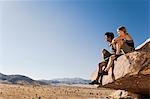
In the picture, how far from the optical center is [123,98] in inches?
690

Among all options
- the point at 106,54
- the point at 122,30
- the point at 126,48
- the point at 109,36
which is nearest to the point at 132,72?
the point at 126,48

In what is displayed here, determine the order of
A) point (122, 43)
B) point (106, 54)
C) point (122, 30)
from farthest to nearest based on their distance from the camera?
point (106, 54) → point (122, 30) → point (122, 43)

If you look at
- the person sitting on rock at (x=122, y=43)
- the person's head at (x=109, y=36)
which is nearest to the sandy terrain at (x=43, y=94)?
the person's head at (x=109, y=36)

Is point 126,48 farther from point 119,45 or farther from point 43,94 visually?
point 43,94

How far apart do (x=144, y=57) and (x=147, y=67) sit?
433 millimetres

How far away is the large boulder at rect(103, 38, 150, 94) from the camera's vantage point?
40.3 feet

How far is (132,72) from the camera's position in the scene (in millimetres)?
12523

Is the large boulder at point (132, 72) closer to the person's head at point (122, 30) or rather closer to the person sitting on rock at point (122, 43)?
the person sitting on rock at point (122, 43)

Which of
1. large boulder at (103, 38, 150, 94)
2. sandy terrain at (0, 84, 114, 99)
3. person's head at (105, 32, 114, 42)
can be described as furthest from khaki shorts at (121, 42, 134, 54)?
sandy terrain at (0, 84, 114, 99)

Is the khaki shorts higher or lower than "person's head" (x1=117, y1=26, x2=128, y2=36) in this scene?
lower

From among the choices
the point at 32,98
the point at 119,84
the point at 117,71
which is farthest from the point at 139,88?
the point at 32,98

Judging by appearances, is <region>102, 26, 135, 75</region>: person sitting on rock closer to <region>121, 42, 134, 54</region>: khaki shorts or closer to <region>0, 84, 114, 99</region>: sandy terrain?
<region>121, 42, 134, 54</region>: khaki shorts

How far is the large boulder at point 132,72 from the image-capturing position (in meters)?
12.3

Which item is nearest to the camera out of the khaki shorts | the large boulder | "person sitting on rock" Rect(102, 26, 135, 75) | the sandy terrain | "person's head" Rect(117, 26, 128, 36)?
the large boulder
